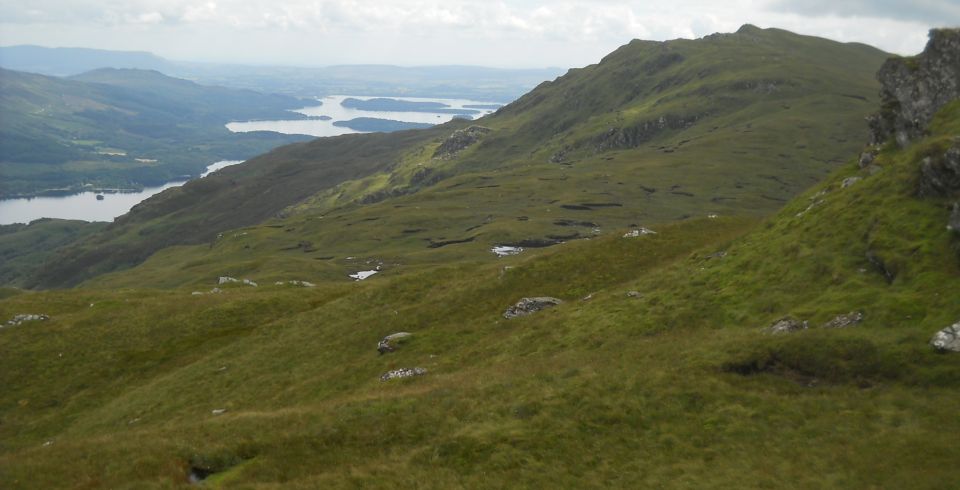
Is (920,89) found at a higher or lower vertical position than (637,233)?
higher

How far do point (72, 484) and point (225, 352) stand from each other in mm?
29991

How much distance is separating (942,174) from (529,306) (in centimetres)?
2908

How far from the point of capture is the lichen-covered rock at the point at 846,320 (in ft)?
107

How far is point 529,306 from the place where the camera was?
5247 centimetres

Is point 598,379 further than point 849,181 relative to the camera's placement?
No

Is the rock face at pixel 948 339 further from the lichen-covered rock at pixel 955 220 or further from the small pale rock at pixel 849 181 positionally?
the small pale rock at pixel 849 181

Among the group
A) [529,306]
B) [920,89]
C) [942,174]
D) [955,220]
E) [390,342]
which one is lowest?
[390,342]

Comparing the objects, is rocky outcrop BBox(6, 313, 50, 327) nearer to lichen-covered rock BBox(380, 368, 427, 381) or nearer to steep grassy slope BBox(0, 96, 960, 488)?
steep grassy slope BBox(0, 96, 960, 488)

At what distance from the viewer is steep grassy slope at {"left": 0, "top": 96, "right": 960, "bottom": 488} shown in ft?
85.7

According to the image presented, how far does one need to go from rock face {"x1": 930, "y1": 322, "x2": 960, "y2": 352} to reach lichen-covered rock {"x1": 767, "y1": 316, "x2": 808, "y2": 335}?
6.11 meters

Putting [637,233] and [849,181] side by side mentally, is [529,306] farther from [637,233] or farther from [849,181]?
[849,181]

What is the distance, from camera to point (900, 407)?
26.7 meters

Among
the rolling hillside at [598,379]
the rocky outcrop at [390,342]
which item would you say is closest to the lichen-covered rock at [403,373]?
the rolling hillside at [598,379]

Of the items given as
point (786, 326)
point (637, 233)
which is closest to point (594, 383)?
point (786, 326)
